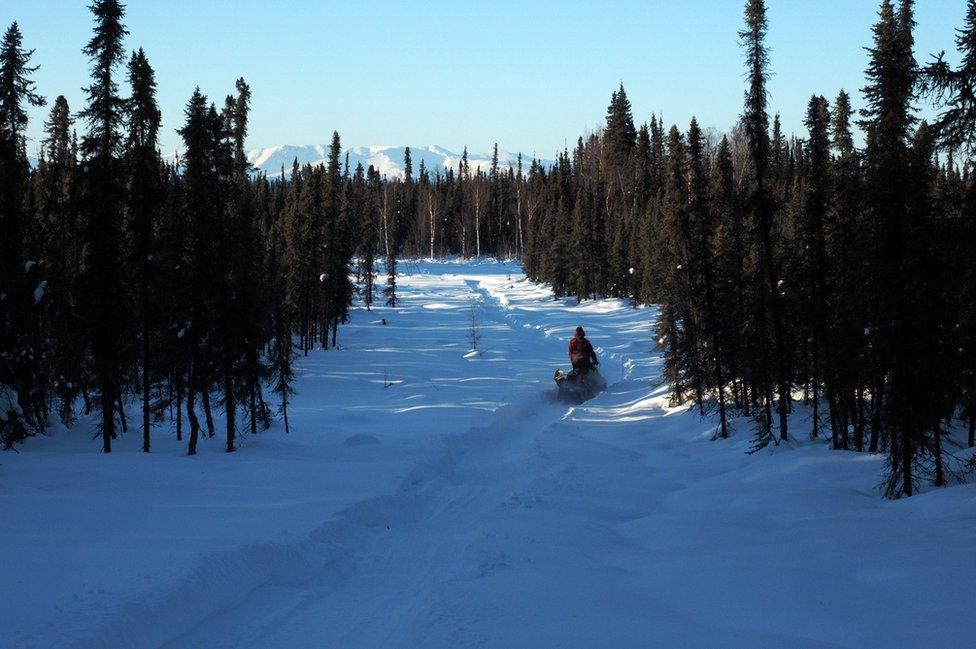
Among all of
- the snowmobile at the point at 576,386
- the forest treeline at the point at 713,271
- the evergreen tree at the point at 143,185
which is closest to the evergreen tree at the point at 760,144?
the forest treeline at the point at 713,271

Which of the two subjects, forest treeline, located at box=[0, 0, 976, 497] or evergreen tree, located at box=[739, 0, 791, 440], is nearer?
forest treeline, located at box=[0, 0, 976, 497]

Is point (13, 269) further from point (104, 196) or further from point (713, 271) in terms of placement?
point (713, 271)

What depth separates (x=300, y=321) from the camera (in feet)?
185

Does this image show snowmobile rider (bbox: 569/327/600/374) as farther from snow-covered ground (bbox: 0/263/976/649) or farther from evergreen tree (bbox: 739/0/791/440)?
evergreen tree (bbox: 739/0/791/440)

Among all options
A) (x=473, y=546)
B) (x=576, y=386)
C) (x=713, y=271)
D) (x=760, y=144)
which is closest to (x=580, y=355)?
(x=576, y=386)

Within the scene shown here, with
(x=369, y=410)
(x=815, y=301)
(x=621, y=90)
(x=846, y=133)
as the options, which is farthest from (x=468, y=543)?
(x=621, y=90)

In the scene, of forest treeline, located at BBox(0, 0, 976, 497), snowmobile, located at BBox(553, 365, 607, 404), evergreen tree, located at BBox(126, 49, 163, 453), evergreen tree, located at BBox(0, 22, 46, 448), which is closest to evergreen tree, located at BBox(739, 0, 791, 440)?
forest treeline, located at BBox(0, 0, 976, 497)

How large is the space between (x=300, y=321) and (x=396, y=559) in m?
46.4

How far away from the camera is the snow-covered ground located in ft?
27.9

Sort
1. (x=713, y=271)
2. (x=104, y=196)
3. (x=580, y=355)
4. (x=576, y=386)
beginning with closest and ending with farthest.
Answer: (x=104, y=196)
(x=713, y=271)
(x=576, y=386)
(x=580, y=355)

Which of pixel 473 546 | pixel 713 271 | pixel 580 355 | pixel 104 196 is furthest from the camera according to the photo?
pixel 580 355

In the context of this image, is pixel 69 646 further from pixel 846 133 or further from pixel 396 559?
pixel 846 133

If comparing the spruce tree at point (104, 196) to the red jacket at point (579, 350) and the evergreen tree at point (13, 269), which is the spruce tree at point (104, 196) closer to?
the evergreen tree at point (13, 269)

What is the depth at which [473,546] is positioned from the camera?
12109 millimetres
